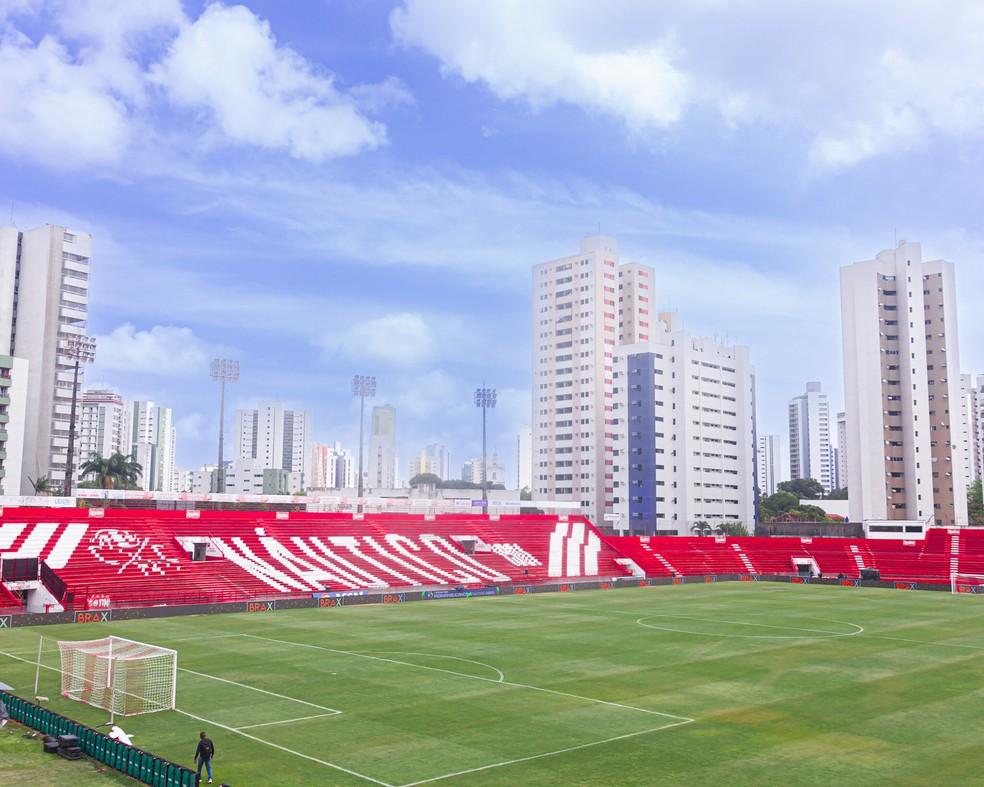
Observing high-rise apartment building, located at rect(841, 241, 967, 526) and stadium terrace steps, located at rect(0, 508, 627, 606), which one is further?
high-rise apartment building, located at rect(841, 241, 967, 526)

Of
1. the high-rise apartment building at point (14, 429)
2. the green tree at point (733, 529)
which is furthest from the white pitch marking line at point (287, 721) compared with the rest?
the green tree at point (733, 529)

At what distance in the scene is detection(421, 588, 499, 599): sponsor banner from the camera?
7394cm

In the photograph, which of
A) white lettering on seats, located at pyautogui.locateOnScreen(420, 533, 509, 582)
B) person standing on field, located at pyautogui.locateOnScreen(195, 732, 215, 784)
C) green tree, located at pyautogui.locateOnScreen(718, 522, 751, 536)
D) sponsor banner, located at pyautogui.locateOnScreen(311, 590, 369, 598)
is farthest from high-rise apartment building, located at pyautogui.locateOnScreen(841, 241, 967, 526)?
person standing on field, located at pyautogui.locateOnScreen(195, 732, 215, 784)

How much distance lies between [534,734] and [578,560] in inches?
2836

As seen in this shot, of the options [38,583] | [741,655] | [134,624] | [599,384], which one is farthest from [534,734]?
[599,384]

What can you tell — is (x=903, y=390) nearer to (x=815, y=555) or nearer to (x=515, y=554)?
(x=815, y=555)

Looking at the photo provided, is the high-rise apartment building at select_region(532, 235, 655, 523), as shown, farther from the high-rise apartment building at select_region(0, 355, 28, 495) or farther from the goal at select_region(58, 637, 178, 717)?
the goal at select_region(58, 637, 178, 717)

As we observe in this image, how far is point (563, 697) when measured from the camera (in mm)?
33688

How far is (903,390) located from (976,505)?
36.5 m

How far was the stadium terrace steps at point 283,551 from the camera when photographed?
6519 cm

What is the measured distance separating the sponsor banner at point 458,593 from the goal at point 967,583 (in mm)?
43747

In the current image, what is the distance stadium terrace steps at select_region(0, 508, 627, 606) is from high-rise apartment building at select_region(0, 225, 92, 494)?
2993 inches

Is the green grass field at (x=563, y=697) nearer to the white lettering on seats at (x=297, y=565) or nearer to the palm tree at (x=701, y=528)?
the white lettering on seats at (x=297, y=565)

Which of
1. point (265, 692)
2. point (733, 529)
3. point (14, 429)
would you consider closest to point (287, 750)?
point (265, 692)
